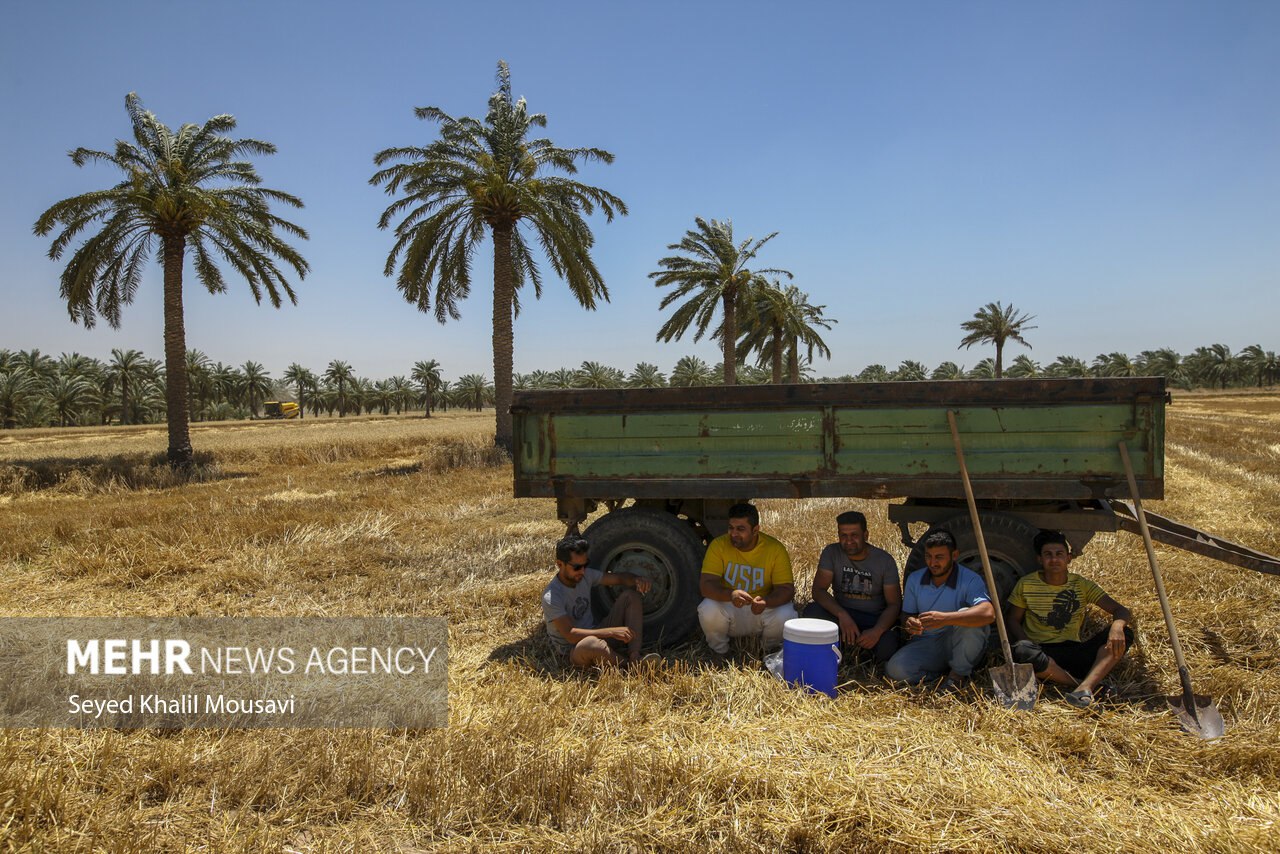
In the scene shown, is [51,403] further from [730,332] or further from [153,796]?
[153,796]

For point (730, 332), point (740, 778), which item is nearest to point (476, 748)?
point (740, 778)

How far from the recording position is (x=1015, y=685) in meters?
3.82

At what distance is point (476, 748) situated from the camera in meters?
3.28

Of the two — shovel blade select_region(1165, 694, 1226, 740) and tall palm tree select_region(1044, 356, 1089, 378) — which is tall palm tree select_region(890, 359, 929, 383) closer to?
tall palm tree select_region(1044, 356, 1089, 378)

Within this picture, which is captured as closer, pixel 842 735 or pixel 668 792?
pixel 668 792

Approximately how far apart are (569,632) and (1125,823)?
288 cm

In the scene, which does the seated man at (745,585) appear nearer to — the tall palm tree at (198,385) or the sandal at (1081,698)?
the sandal at (1081,698)

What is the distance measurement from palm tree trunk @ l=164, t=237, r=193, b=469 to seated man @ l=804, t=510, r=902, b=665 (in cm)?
1651

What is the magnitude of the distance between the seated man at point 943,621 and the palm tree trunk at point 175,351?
56.0ft

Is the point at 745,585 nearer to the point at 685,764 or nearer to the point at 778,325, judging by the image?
the point at 685,764

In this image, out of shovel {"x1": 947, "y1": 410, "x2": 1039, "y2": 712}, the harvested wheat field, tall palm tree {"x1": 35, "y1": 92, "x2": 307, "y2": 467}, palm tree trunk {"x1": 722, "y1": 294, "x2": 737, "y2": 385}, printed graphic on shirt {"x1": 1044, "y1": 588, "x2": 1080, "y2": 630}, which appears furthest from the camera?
palm tree trunk {"x1": 722, "y1": 294, "x2": 737, "y2": 385}

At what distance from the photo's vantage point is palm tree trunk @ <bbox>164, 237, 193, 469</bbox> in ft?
53.4

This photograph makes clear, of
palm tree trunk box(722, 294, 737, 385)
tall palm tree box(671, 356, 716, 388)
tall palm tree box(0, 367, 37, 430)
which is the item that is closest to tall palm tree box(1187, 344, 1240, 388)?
tall palm tree box(671, 356, 716, 388)
